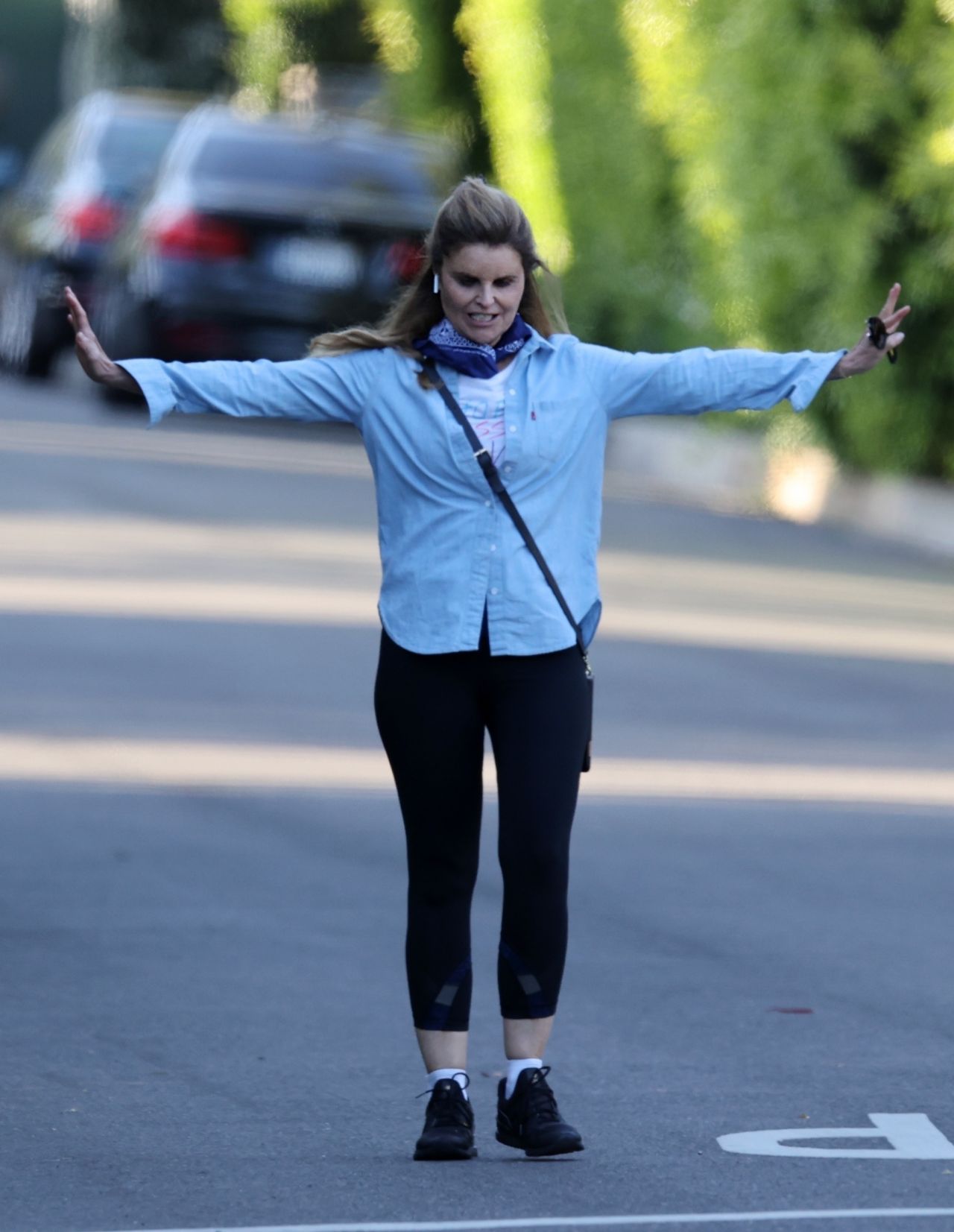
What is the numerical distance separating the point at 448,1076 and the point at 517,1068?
12 centimetres

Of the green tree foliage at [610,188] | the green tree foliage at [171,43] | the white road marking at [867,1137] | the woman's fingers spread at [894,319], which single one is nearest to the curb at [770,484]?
the green tree foliage at [610,188]

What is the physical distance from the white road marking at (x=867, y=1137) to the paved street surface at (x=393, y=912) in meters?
0.01

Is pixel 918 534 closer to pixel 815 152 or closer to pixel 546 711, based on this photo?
pixel 815 152

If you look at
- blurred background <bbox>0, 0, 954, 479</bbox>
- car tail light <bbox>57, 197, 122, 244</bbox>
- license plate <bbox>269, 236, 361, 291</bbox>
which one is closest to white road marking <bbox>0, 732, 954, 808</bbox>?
blurred background <bbox>0, 0, 954, 479</bbox>

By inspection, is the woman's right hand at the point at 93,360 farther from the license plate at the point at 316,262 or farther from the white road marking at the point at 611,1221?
the license plate at the point at 316,262

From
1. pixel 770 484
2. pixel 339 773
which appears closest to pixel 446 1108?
pixel 339 773

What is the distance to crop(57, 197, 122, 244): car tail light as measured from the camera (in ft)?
76.7

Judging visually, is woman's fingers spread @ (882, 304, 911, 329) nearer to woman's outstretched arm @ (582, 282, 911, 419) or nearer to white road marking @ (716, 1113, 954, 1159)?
woman's outstretched arm @ (582, 282, 911, 419)

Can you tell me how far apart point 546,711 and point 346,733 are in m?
5.20

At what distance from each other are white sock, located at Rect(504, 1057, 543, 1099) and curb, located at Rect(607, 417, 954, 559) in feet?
39.0

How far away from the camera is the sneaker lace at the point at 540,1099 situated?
5.45m

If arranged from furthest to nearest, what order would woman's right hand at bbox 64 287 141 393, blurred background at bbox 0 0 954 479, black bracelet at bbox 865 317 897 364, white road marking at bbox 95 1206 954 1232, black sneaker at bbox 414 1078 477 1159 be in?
blurred background at bbox 0 0 954 479 < black bracelet at bbox 865 317 897 364 < black sneaker at bbox 414 1078 477 1159 < woman's right hand at bbox 64 287 141 393 < white road marking at bbox 95 1206 954 1232

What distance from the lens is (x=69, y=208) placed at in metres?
23.6

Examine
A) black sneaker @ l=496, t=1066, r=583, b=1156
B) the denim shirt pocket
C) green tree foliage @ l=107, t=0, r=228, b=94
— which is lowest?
black sneaker @ l=496, t=1066, r=583, b=1156
